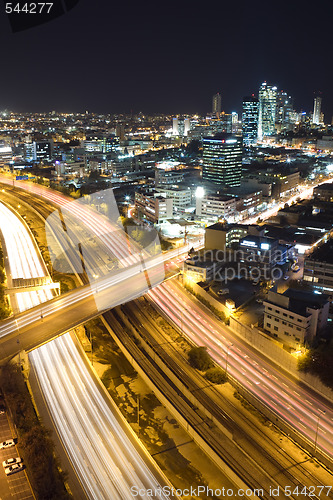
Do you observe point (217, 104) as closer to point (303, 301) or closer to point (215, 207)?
point (215, 207)

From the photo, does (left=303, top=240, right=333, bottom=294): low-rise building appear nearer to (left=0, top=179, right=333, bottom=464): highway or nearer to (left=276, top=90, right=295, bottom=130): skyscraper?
(left=0, top=179, right=333, bottom=464): highway

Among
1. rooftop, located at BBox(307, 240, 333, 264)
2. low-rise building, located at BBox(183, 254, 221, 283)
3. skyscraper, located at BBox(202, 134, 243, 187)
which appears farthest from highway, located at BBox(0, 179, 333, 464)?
skyscraper, located at BBox(202, 134, 243, 187)

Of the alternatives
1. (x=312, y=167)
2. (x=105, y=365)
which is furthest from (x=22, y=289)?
(x=312, y=167)

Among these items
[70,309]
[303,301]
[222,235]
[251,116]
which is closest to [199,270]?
[222,235]

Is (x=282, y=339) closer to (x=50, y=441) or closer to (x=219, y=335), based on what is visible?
(x=219, y=335)

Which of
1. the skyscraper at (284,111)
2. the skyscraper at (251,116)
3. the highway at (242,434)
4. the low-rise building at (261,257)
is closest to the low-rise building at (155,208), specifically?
the low-rise building at (261,257)

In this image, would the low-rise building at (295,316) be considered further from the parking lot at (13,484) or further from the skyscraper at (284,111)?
the skyscraper at (284,111)

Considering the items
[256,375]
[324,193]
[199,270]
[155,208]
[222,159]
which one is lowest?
[256,375]

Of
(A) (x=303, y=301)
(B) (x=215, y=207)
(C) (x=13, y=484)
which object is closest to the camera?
(C) (x=13, y=484)
